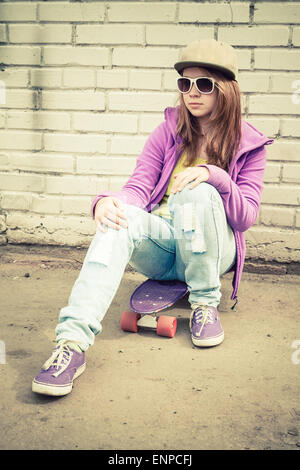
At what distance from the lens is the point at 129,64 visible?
11.6 ft

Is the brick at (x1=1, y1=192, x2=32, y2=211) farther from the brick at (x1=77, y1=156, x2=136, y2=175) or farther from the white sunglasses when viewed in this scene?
the white sunglasses

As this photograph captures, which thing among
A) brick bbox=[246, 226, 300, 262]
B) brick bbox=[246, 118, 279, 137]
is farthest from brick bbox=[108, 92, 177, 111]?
brick bbox=[246, 226, 300, 262]

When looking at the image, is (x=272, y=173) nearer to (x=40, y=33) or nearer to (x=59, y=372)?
(x=40, y=33)

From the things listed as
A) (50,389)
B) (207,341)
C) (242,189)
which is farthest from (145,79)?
(50,389)

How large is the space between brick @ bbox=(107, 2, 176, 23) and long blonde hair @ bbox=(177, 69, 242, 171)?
38.8 inches

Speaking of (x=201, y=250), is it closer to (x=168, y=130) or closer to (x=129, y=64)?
(x=168, y=130)

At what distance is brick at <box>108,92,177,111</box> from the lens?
354 cm

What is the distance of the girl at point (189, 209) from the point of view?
2230 mm

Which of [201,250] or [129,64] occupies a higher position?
[129,64]

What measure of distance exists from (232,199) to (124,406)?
44.1 inches

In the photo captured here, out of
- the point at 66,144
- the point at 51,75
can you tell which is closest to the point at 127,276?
the point at 66,144

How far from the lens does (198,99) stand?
2.66 m

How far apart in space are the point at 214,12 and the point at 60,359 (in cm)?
249

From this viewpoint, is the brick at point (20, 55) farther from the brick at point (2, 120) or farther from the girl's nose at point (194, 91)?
the girl's nose at point (194, 91)
